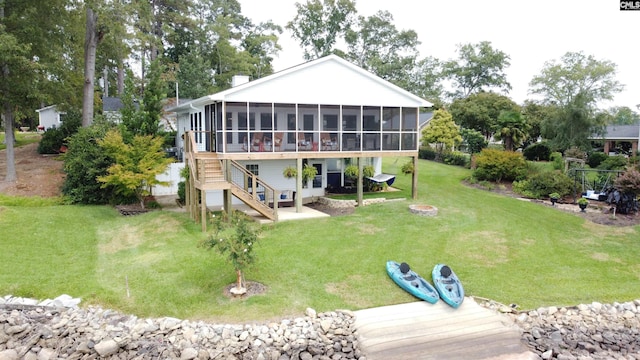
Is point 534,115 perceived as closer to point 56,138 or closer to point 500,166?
point 500,166

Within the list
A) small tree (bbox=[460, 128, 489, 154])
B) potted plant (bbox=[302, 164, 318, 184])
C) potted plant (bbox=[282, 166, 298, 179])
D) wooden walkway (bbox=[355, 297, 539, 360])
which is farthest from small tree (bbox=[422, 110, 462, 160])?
wooden walkway (bbox=[355, 297, 539, 360])

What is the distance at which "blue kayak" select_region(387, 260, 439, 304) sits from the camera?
11.1m

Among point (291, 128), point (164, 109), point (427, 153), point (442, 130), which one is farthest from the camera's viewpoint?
point (427, 153)

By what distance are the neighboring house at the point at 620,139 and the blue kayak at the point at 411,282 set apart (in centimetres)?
3479

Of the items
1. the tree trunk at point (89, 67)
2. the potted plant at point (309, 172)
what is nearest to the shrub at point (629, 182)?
the potted plant at point (309, 172)

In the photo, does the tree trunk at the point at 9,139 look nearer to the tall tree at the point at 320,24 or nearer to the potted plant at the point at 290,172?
the potted plant at the point at 290,172

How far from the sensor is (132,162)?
728 inches

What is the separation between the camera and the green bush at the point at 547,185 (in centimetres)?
2227

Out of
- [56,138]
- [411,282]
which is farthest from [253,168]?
[56,138]

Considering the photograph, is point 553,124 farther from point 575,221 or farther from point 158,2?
point 158,2

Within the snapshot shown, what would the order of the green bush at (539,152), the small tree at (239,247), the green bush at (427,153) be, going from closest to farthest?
1. the small tree at (239,247)
2. the green bush at (539,152)
3. the green bush at (427,153)

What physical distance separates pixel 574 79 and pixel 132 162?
123 ft

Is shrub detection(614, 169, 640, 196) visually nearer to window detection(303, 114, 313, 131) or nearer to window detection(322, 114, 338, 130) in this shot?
window detection(322, 114, 338, 130)

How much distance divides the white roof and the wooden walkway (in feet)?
34.2
